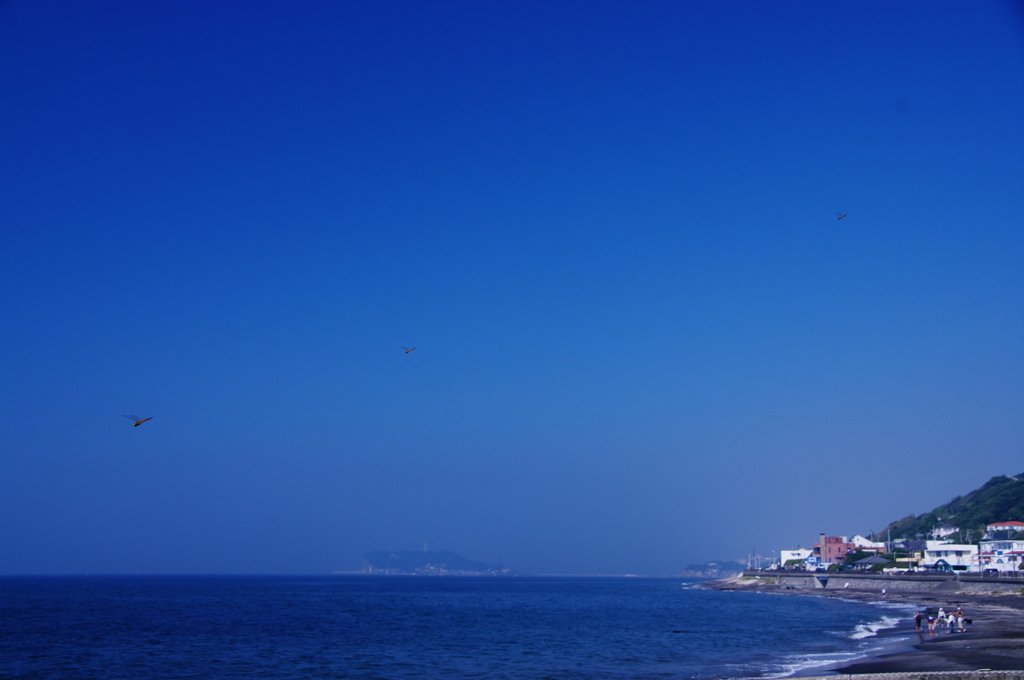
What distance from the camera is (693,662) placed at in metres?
32.7

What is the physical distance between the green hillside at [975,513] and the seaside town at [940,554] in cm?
255

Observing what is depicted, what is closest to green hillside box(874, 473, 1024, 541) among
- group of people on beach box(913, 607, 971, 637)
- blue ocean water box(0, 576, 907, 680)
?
blue ocean water box(0, 576, 907, 680)

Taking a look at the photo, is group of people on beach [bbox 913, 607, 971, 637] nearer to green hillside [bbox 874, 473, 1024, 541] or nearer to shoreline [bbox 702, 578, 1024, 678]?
shoreline [bbox 702, 578, 1024, 678]

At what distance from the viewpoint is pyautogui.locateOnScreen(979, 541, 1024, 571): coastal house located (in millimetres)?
82438

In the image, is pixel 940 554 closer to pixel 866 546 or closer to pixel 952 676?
pixel 866 546

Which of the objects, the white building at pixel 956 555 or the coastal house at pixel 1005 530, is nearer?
the white building at pixel 956 555

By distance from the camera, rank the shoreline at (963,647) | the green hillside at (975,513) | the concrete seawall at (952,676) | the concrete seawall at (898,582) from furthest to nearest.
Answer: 1. the green hillside at (975,513)
2. the concrete seawall at (898,582)
3. the shoreline at (963,647)
4. the concrete seawall at (952,676)

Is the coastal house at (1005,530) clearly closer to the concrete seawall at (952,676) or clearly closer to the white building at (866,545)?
the white building at (866,545)

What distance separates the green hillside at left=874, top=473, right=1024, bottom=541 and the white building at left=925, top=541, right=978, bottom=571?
14.7 meters

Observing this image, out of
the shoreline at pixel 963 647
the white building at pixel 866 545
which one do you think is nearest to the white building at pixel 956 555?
the white building at pixel 866 545

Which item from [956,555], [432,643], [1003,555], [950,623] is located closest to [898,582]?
[1003,555]

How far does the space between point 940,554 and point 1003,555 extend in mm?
14850

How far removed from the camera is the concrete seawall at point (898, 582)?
65000 millimetres

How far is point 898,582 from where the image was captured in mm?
82812
